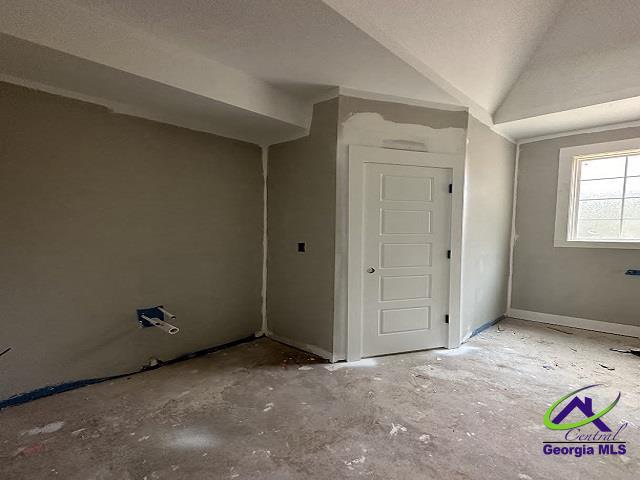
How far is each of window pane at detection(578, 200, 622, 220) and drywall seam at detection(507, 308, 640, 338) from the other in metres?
1.21

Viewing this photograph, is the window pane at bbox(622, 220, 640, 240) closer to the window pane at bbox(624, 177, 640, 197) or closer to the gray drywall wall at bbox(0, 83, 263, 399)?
the window pane at bbox(624, 177, 640, 197)

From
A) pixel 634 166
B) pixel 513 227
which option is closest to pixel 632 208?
pixel 634 166

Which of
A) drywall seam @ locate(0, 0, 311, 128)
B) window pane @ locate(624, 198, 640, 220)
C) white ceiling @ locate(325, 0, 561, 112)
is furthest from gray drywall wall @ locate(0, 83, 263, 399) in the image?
window pane @ locate(624, 198, 640, 220)

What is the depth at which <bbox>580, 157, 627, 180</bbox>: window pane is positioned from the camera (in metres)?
3.61

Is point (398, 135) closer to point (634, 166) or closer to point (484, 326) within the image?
point (484, 326)

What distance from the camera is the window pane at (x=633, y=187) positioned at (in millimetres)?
3502

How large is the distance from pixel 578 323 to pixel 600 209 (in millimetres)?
1366

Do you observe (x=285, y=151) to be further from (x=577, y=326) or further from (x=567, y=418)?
(x=577, y=326)

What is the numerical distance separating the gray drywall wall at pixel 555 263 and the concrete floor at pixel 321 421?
35.9 inches

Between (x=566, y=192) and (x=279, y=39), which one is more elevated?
(x=279, y=39)

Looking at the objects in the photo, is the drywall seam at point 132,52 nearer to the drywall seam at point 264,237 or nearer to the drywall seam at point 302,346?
the drywall seam at point 264,237

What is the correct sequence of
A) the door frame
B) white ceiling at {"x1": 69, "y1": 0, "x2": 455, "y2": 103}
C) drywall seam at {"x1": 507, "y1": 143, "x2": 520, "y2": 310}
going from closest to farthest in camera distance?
white ceiling at {"x1": 69, "y1": 0, "x2": 455, "y2": 103}, the door frame, drywall seam at {"x1": 507, "y1": 143, "x2": 520, "y2": 310}

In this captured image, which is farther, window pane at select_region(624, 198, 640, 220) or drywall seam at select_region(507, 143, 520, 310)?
drywall seam at select_region(507, 143, 520, 310)

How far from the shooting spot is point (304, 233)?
3090mm
